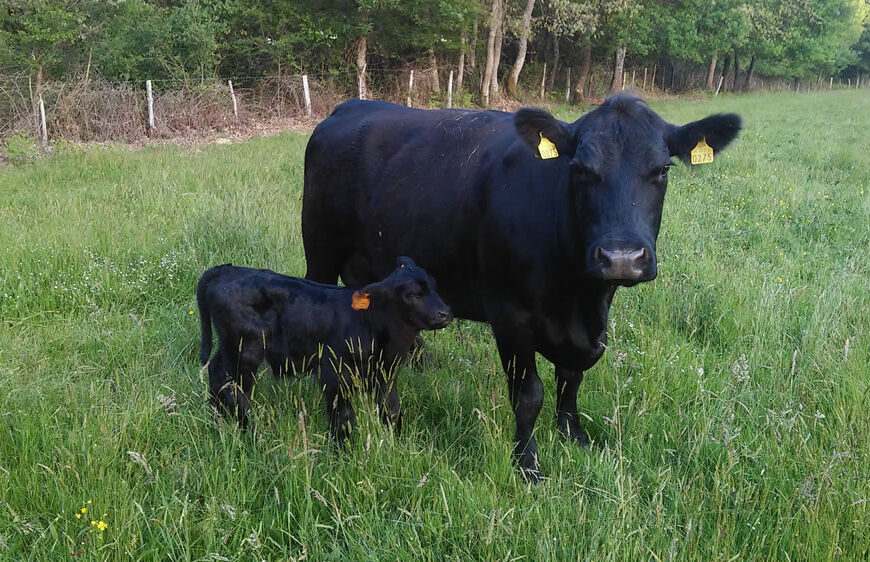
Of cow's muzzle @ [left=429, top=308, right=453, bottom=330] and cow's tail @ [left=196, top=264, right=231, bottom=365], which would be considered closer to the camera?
cow's muzzle @ [left=429, top=308, right=453, bottom=330]

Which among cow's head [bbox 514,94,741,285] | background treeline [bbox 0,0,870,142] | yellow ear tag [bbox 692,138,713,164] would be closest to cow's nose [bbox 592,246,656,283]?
cow's head [bbox 514,94,741,285]

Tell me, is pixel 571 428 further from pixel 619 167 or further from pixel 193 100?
pixel 193 100

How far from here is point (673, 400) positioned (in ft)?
11.9

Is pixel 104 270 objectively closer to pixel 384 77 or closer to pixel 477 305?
pixel 477 305

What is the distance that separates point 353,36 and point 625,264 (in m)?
25.9

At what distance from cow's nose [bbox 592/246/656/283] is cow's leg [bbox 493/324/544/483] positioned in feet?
2.58

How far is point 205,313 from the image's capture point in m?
3.92

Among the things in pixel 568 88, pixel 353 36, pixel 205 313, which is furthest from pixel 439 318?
pixel 568 88

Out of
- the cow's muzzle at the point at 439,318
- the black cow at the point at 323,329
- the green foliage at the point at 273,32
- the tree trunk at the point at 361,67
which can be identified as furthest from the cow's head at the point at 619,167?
the tree trunk at the point at 361,67

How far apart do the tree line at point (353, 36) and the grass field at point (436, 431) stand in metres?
13.8

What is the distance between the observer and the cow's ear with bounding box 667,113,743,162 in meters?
3.19

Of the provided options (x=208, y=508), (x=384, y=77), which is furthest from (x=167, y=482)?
(x=384, y=77)

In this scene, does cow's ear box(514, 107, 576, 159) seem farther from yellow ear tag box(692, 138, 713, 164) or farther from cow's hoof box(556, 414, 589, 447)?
cow's hoof box(556, 414, 589, 447)

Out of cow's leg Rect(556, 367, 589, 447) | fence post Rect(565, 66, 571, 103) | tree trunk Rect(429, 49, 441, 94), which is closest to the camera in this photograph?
cow's leg Rect(556, 367, 589, 447)
